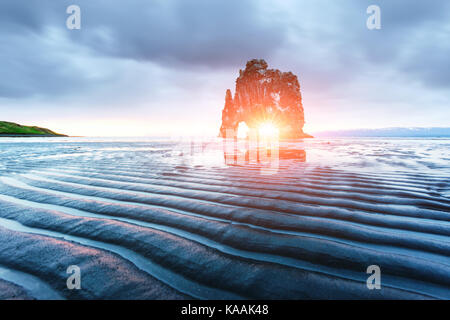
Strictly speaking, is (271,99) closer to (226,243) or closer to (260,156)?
(260,156)

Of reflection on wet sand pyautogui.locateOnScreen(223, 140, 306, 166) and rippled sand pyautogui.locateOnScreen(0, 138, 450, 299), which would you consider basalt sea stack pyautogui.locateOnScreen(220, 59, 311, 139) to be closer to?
reflection on wet sand pyautogui.locateOnScreen(223, 140, 306, 166)

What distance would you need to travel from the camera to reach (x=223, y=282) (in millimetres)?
1598

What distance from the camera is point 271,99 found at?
10375 centimetres

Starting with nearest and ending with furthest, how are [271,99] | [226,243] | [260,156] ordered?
[226,243] → [260,156] → [271,99]

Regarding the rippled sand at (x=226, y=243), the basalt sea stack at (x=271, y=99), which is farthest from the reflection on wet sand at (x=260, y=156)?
the basalt sea stack at (x=271, y=99)

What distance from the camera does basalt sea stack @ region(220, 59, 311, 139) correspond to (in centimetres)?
10131

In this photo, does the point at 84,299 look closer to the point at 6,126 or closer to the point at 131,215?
the point at 131,215

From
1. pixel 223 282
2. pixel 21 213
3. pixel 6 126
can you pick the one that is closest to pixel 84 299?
pixel 223 282

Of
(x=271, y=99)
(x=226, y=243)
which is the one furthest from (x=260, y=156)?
(x=271, y=99)

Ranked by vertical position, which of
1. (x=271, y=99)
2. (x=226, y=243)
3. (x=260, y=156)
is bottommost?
(x=226, y=243)

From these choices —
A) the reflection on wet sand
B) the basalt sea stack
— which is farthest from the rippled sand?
the basalt sea stack

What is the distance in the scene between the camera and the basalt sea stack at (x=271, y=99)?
101 m

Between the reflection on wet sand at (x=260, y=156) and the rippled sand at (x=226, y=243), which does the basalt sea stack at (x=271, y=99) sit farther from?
the rippled sand at (x=226, y=243)
